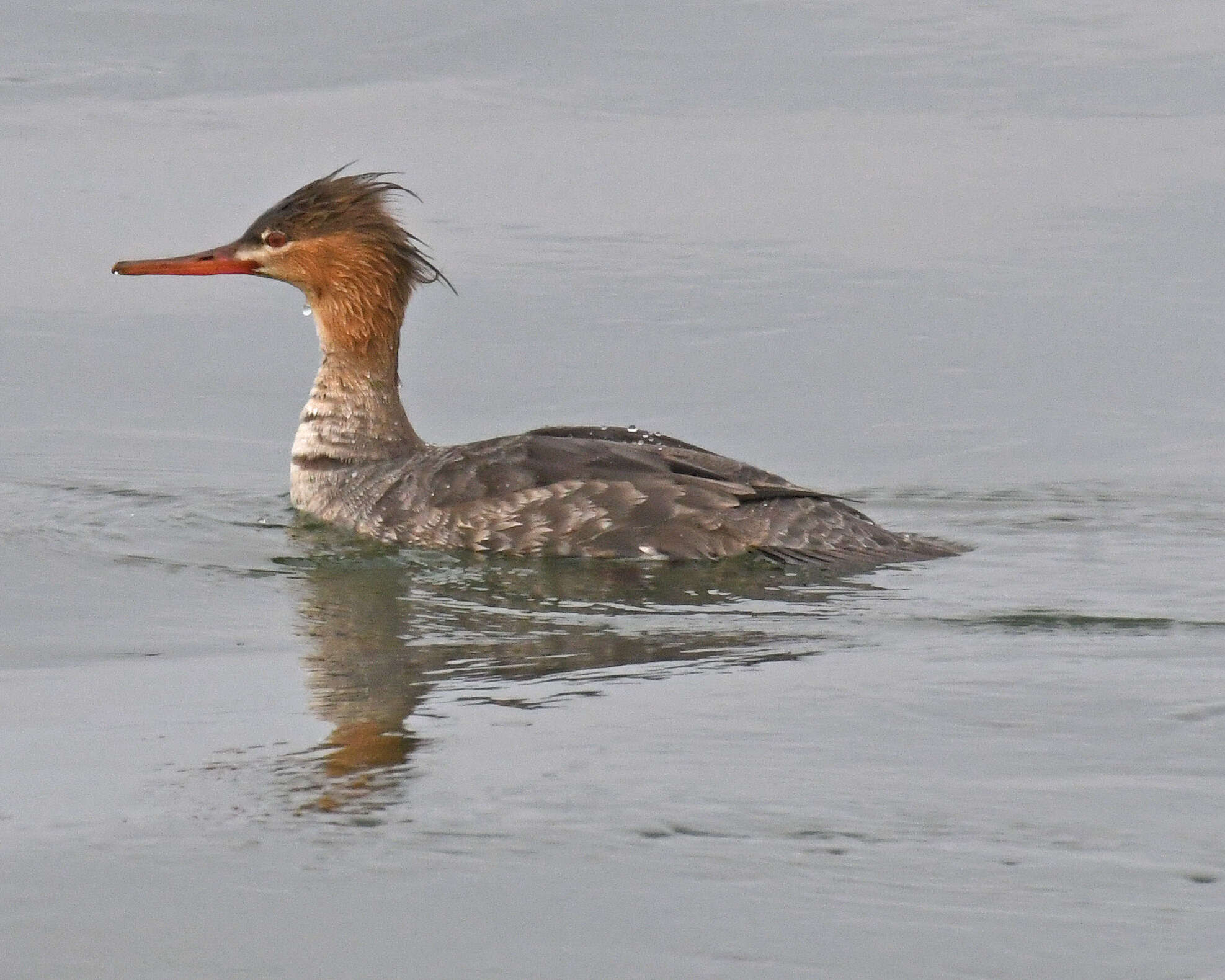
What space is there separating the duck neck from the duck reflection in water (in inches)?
23.8

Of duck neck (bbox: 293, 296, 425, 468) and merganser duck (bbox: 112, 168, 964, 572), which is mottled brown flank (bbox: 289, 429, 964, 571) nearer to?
merganser duck (bbox: 112, 168, 964, 572)

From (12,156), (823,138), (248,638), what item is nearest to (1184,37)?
(823,138)

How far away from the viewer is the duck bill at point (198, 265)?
387 inches

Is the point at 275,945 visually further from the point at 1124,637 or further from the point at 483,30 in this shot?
the point at 483,30

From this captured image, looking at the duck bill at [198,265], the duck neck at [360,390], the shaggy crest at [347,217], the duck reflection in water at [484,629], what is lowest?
the duck reflection in water at [484,629]

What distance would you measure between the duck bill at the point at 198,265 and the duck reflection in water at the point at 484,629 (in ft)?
4.23

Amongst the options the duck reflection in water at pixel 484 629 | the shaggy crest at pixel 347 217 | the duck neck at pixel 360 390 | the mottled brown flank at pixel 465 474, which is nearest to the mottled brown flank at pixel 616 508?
the mottled brown flank at pixel 465 474

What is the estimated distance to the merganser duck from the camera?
8.80 metres

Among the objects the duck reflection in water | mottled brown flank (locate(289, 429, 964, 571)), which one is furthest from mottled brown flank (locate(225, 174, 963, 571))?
the duck reflection in water

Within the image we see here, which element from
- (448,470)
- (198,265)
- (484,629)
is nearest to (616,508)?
(448,470)

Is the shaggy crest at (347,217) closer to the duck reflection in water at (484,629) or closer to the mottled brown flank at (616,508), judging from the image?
the mottled brown flank at (616,508)

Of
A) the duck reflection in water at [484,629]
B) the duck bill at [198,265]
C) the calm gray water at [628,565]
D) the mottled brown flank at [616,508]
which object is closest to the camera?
the calm gray water at [628,565]

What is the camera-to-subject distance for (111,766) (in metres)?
5.57

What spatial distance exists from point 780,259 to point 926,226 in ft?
3.03
